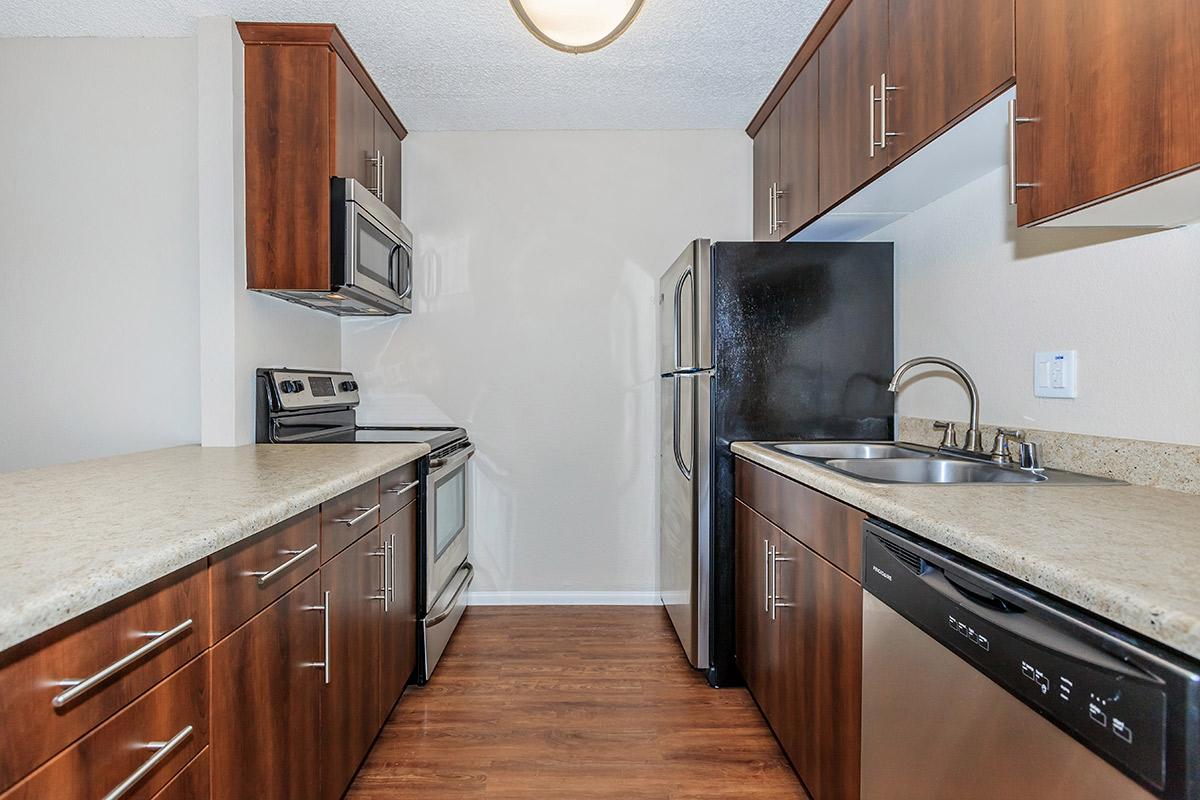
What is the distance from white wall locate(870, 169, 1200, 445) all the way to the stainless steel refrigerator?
0.47 ft

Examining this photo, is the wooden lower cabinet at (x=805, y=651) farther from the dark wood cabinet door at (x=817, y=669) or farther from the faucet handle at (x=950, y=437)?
the faucet handle at (x=950, y=437)

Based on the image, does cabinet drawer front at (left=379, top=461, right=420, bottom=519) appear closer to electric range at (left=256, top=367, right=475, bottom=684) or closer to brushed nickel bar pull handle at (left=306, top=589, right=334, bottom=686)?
electric range at (left=256, top=367, right=475, bottom=684)

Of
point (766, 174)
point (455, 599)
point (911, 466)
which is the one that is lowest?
point (455, 599)

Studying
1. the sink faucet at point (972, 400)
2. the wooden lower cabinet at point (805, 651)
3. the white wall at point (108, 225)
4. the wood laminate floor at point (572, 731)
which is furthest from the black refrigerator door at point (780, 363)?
the white wall at point (108, 225)

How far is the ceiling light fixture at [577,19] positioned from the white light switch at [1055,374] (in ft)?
4.29

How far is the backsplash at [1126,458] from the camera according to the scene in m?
1.27

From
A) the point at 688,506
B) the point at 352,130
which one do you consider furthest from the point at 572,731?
the point at 352,130

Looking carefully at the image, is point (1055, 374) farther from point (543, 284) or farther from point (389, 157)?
point (389, 157)

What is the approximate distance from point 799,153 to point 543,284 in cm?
136

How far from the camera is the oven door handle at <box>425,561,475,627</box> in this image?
7.88 feet

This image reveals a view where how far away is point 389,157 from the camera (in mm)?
2973

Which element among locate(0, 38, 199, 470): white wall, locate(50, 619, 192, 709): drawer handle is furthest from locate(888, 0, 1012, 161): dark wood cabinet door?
locate(0, 38, 199, 470): white wall

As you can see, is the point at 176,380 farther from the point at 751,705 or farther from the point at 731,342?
the point at 751,705

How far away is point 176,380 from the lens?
7.50 feet
